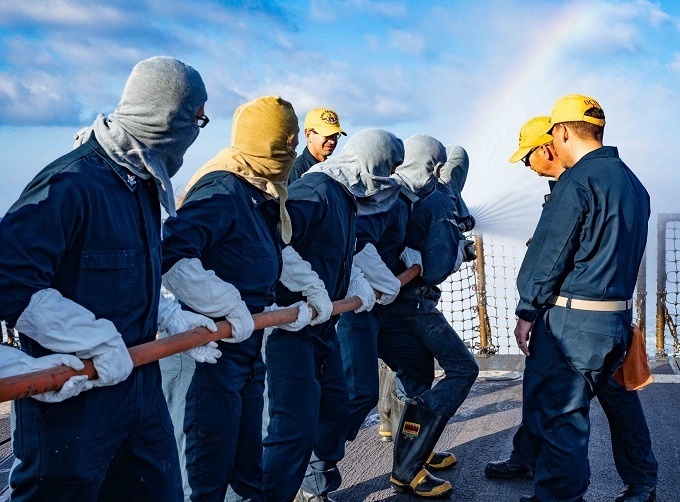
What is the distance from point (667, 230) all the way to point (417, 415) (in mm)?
6140

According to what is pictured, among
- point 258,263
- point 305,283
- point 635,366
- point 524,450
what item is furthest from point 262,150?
point 524,450

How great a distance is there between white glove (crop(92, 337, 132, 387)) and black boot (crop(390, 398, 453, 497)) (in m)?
2.89

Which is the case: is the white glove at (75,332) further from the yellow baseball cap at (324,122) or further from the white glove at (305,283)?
the yellow baseball cap at (324,122)

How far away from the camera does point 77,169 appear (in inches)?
108

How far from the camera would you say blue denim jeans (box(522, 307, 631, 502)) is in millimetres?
4371

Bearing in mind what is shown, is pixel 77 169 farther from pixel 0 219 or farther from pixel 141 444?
pixel 141 444

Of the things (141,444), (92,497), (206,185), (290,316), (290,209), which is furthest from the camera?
(290,209)

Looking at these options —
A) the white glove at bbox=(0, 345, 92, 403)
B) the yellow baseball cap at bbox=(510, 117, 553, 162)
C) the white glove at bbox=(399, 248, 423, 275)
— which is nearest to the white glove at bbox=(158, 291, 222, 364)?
the white glove at bbox=(0, 345, 92, 403)

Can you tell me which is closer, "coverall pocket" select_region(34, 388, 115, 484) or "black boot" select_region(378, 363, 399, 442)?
"coverall pocket" select_region(34, 388, 115, 484)

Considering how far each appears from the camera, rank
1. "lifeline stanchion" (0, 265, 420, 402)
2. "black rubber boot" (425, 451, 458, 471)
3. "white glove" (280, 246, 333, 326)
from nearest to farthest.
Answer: "lifeline stanchion" (0, 265, 420, 402) < "white glove" (280, 246, 333, 326) < "black rubber boot" (425, 451, 458, 471)

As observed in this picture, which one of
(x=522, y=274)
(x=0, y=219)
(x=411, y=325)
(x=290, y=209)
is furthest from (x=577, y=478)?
(x=0, y=219)

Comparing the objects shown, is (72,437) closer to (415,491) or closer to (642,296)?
(415,491)

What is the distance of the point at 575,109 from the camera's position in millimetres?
4633

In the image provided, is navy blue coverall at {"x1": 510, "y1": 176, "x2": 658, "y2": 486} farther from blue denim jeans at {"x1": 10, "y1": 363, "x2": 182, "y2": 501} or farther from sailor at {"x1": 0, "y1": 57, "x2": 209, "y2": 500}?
blue denim jeans at {"x1": 10, "y1": 363, "x2": 182, "y2": 501}
